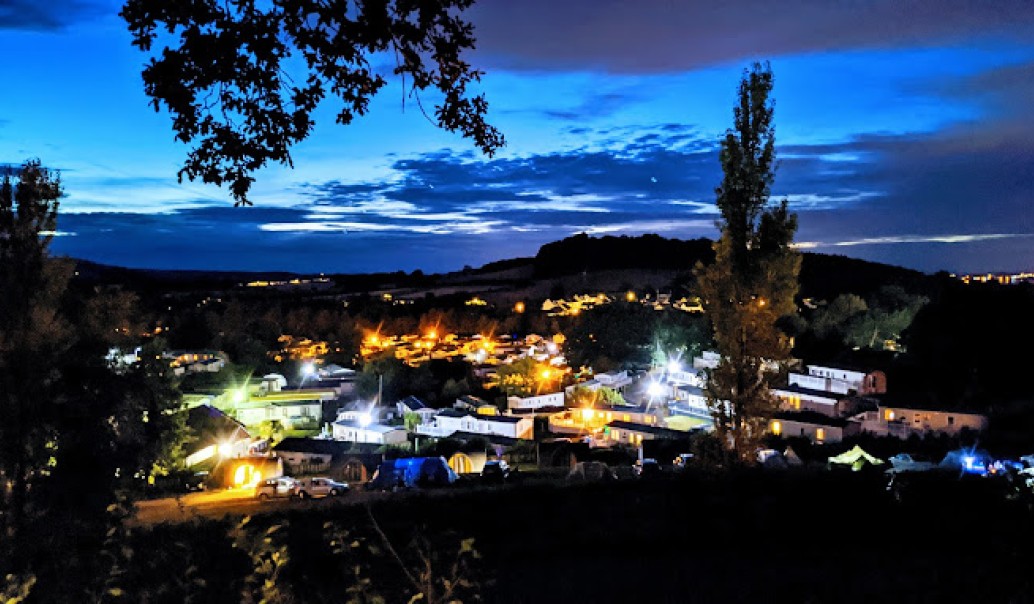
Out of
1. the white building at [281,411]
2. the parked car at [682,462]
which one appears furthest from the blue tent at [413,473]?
the white building at [281,411]

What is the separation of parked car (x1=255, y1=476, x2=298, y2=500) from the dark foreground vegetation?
7.49 meters

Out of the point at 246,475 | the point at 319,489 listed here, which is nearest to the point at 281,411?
the point at 246,475

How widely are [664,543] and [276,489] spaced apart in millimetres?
10600

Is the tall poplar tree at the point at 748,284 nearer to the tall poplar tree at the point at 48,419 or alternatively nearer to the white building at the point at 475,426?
the tall poplar tree at the point at 48,419

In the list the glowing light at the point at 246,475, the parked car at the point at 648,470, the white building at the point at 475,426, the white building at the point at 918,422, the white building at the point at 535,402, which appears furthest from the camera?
the white building at the point at 535,402

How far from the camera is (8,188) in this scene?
9.67 metres

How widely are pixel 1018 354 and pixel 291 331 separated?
5143 centimetres

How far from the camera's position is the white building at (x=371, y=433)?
89.3 feet

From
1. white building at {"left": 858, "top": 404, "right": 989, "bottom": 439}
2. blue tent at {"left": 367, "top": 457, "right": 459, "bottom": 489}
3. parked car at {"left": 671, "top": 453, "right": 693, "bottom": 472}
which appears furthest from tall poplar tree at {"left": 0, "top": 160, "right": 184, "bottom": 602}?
white building at {"left": 858, "top": 404, "right": 989, "bottom": 439}

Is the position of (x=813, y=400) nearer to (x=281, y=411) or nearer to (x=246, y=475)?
(x=281, y=411)

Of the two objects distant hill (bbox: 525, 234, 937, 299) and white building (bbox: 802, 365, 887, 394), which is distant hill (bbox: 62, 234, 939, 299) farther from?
white building (bbox: 802, 365, 887, 394)

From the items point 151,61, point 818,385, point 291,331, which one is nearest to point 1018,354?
point 818,385

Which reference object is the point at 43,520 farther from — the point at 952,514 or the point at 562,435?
the point at 562,435

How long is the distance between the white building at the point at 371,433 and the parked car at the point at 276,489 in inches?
424
